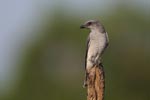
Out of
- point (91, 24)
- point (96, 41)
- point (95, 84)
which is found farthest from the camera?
point (91, 24)

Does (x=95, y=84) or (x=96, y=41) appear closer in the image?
(x=95, y=84)

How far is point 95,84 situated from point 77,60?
90.7 feet

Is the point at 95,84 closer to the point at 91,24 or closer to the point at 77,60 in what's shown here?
the point at 91,24

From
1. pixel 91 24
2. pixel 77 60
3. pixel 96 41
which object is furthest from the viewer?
pixel 77 60

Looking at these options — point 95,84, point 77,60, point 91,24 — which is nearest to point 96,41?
point 91,24

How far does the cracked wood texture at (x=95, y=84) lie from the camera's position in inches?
529

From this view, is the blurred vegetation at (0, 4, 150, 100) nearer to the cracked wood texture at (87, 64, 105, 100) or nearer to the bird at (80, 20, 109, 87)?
the bird at (80, 20, 109, 87)

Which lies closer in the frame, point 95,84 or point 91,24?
point 95,84

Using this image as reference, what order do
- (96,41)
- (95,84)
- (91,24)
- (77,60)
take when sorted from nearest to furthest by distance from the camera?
(95,84)
(96,41)
(91,24)
(77,60)

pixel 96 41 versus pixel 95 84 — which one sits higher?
pixel 96 41

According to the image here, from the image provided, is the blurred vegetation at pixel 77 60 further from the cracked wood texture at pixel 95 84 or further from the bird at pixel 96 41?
the cracked wood texture at pixel 95 84

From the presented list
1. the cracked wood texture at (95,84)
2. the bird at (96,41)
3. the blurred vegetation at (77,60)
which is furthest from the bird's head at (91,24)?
the blurred vegetation at (77,60)

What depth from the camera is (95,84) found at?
13.8 meters

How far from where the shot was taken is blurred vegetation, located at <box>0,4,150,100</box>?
134 feet
